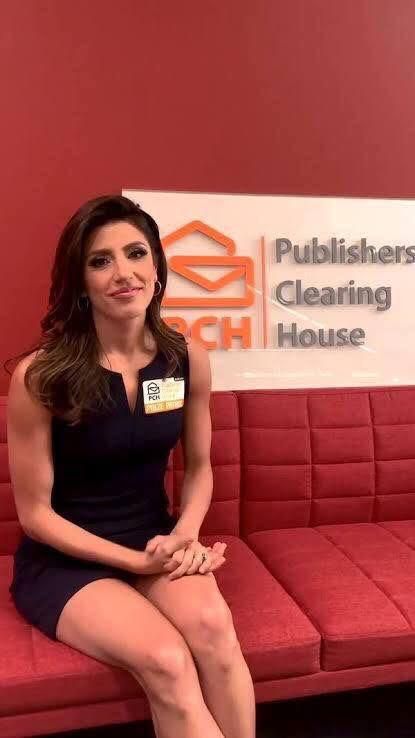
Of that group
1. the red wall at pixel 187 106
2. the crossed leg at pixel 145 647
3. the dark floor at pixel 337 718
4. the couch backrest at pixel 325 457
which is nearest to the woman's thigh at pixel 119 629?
the crossed leg at pixel 145 647

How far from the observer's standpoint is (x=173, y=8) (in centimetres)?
235

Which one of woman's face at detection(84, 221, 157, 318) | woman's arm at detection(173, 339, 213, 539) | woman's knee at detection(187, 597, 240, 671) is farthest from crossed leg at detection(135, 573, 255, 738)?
woman's face at detection(84, 221, 157, 318)

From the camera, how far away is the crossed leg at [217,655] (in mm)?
1453

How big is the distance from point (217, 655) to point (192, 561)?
0.83ft

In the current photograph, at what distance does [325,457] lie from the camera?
2.36 m

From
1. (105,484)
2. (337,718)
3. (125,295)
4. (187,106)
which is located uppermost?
(187,106)

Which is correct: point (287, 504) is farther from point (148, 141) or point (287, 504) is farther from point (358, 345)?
point (148, 141)

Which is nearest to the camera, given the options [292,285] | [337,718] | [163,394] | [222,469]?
[163,394]

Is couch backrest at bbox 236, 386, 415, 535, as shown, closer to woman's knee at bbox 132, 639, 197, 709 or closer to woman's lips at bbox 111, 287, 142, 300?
woman's lips at bbox 111, 287, 142, 300

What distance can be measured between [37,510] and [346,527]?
1180mm

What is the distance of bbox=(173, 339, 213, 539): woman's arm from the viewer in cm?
192

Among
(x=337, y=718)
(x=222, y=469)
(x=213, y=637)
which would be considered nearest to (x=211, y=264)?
(x=222, y=469)

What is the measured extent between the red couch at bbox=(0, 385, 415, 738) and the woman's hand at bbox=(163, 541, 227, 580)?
16 cm

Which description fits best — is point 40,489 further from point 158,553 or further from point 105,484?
point 158,553
